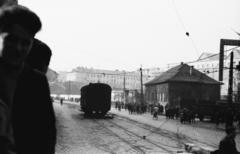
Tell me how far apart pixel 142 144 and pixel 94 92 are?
1644cm

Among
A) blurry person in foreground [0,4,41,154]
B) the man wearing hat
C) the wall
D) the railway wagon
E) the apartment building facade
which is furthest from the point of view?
the apartment building facade

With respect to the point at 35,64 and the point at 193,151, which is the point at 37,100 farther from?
the point at 193,151

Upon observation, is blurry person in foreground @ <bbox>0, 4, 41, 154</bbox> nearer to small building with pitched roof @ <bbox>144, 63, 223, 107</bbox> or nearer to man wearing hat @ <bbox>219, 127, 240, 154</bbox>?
man wearing hat @ <bbox>219, 127, 240, 154</bbox>

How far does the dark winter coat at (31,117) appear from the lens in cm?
133

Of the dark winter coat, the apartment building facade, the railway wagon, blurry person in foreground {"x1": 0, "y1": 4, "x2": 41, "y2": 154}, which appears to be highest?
the apartment building facade

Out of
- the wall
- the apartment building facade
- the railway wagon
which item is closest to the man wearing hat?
the railway wagon

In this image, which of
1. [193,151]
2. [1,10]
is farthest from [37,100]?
[193,151]

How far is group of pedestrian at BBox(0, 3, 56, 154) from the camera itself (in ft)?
4.13

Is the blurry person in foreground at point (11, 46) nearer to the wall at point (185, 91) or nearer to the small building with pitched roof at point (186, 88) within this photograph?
the small building with pitched roof at point (186, 88)

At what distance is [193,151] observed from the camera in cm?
1027

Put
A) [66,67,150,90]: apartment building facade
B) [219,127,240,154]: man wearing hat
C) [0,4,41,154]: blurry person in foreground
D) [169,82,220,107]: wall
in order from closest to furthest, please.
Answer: [0,4,41,154]: blurry person in foreground → [219,127,240,154]: man wearing hat → [169,82,220,107]: wall → [66,67,150,90]: apartment building facade

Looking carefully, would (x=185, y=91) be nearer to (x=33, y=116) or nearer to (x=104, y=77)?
(x=33, y=116)

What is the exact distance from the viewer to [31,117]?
4.43ft

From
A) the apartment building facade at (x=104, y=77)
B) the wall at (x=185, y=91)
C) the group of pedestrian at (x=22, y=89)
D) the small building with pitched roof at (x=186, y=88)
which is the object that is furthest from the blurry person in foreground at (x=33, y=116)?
the apartment building facade at (x=104, y=77)
